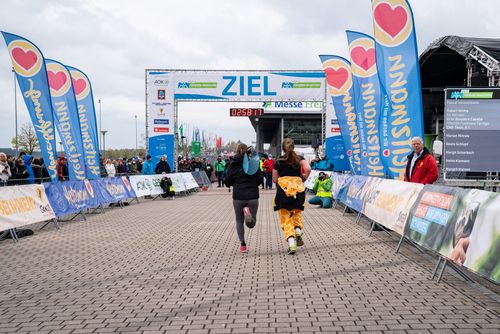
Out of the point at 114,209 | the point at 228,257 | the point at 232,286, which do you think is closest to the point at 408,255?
the point at 228,257

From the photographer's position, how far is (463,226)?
18.2 feet

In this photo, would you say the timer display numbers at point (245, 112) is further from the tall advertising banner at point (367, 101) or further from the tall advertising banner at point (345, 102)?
the tall advertising banner at point (367, 101)

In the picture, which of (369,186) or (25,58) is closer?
(369,186)

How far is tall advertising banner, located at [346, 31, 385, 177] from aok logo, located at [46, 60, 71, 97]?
8675 millimetres

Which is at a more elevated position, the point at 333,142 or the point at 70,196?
the point at 333,142

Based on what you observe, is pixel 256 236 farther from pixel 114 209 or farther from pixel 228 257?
pixel 114 209

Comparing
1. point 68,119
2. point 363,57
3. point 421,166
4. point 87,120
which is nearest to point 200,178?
point 87,120

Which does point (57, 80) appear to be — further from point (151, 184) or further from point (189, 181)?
point (189, 181)

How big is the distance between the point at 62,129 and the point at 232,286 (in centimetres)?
1112

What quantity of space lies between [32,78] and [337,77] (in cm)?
1064

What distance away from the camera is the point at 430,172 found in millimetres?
8695

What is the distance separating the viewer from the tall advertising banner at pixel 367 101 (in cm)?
1340

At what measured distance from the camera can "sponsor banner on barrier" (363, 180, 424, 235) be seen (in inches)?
310

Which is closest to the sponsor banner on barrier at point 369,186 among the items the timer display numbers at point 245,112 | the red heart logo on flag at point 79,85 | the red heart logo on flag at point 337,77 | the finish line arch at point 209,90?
the red heart logo on flag at point 337,77
